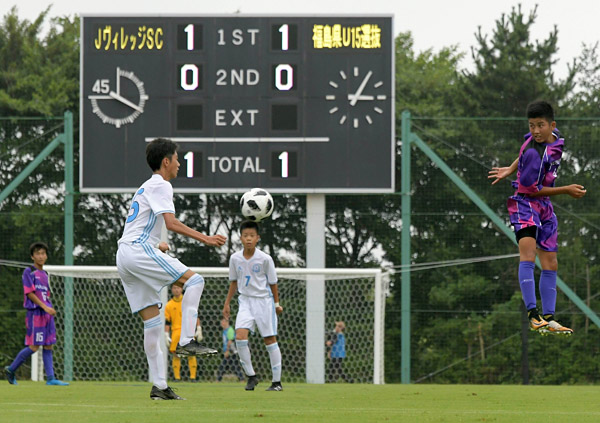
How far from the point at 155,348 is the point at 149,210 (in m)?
0.96

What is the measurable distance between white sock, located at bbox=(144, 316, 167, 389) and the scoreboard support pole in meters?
9.15

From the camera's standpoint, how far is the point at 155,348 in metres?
8.10

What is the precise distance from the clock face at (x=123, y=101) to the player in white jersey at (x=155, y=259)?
373 inches

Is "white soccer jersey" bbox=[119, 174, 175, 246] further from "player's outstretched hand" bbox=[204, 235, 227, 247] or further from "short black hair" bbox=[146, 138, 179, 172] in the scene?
"player's outstretched hand" bbox=[204, 235, 227, 247]

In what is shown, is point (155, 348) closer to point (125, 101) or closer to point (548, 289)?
point (548, 289)

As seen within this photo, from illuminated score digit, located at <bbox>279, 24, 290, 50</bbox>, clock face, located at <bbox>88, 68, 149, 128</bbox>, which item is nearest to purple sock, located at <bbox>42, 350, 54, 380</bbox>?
clock face, located at <bbox>88, 68, 149, 128</bbox>

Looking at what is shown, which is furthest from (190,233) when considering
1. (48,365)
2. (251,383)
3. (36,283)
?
(48,365)

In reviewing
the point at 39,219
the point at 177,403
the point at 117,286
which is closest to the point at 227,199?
the point at 39,219

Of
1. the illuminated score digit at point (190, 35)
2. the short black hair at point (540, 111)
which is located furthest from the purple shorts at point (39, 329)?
the short black hair at point (540, 111)

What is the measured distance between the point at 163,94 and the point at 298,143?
2.10 meters

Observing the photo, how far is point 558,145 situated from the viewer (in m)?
8.25

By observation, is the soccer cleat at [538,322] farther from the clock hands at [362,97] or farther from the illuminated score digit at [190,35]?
the illuminated score digit at [190,35]

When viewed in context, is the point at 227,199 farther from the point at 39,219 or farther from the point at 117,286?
the point at 117,286

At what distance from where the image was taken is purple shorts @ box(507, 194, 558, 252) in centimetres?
830
